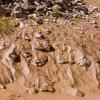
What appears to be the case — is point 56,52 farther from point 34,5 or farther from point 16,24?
point 34,5

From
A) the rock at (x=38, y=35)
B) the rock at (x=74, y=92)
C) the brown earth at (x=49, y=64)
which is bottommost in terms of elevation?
the rock at (x=74, y=92)

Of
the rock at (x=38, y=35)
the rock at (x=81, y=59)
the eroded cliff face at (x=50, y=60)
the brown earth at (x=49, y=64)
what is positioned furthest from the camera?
the rock at (x=38, y=35)

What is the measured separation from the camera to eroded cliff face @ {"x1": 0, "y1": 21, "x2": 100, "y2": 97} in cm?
707

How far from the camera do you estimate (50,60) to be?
764 cm

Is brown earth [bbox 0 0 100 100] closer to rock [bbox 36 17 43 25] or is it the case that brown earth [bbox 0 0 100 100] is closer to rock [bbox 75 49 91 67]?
rock [bbox 75 49 91 67]

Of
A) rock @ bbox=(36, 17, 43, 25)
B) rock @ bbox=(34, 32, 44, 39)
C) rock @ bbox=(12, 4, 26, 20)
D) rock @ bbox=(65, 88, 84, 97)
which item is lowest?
rock @ bbox=(65, 88, 84, 97)

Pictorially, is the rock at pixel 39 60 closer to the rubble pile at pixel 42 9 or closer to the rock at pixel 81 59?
the rock at pixel 81 59

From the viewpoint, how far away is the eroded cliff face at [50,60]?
23.2 ft

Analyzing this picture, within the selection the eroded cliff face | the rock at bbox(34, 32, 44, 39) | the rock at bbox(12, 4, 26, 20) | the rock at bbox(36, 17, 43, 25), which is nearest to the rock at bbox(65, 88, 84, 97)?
the eroded cliff face

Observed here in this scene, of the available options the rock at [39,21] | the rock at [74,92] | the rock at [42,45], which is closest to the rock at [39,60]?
the rock at [42,45]

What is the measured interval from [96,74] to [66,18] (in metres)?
2.36

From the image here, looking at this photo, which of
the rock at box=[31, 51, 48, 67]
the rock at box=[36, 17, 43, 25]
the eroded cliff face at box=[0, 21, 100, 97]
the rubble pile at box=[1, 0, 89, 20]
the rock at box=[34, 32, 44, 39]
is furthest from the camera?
the rubble pile at box=[1, 0, 89, 20]

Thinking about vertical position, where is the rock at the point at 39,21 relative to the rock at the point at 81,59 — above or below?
above

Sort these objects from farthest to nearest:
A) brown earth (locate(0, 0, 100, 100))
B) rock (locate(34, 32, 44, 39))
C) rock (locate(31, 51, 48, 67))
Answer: rock (locate(34, 32, 44, 39)), rock (locate(31, 51, 48, 67)), brown earth (locate(0, 0, 100, 100))
